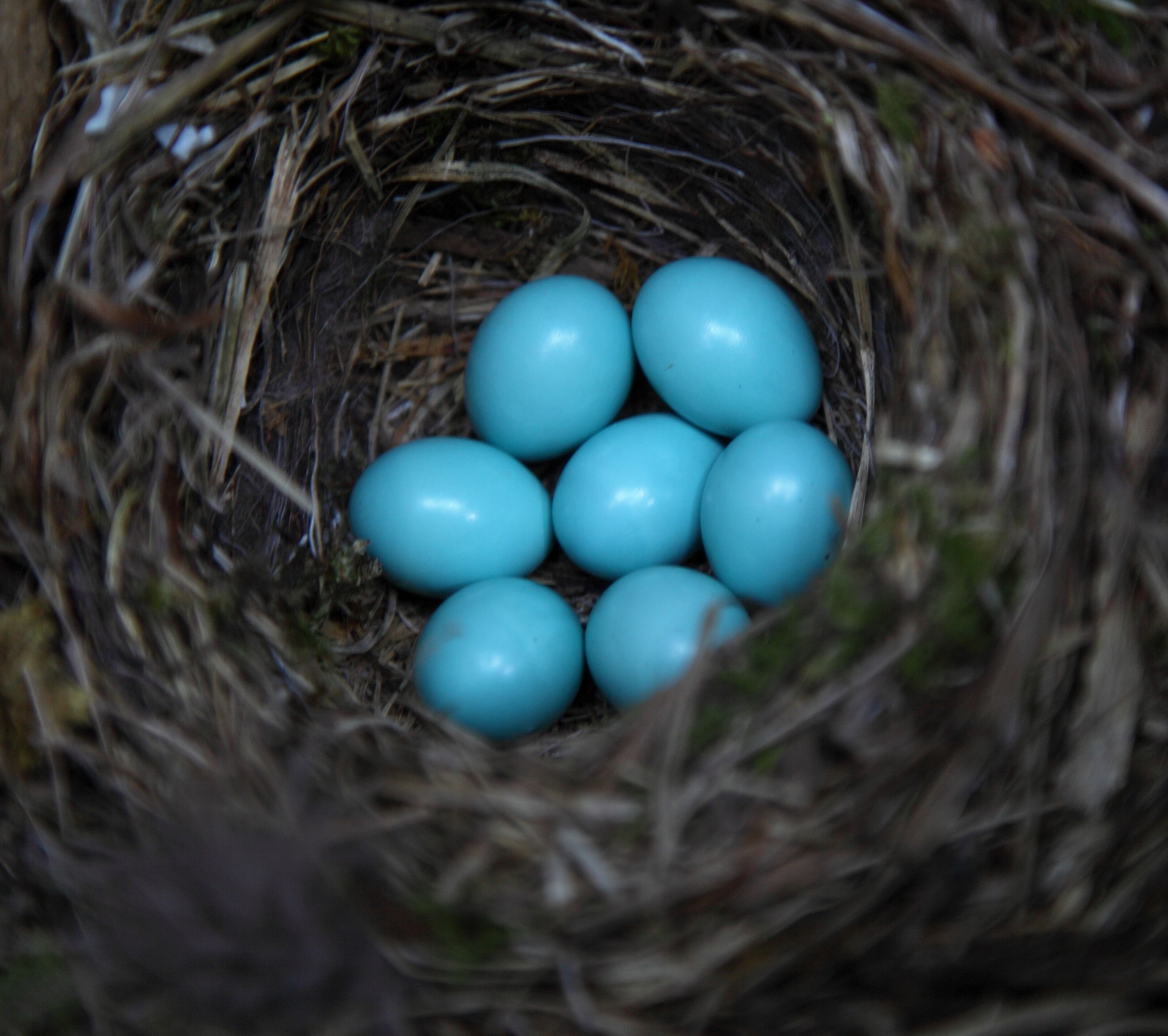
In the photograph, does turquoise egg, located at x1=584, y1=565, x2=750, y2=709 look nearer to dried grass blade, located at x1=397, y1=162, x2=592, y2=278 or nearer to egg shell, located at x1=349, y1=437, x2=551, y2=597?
egg shell, located at x1=349, y1=437, x2=551, y2=597

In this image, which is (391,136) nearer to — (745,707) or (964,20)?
(964,20)

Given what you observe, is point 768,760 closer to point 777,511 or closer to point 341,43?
point 777,511

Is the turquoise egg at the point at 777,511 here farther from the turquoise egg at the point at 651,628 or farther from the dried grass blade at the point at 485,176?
the dried grass blade at the point at 485,176

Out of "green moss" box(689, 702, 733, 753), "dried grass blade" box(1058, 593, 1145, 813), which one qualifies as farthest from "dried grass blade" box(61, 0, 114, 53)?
"dried grass blade" box(1058, 593, 1145, 813)

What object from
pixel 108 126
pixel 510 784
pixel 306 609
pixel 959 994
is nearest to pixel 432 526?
pixel 306 609

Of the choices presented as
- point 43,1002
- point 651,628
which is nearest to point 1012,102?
point 651,628

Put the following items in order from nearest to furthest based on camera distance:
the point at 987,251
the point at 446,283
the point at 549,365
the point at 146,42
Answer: the point at 987,251
the point at 146,42
the point at 549,365
the point at 446,283
